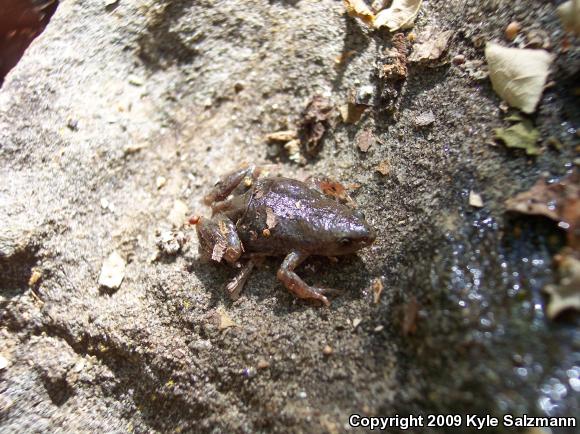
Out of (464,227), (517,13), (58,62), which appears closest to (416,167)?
(464,227)

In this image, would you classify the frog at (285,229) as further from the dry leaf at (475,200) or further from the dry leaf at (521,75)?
the dry leaf at (521,75)

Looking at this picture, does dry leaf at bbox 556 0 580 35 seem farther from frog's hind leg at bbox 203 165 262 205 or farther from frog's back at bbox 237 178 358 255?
frog's hind leg at bbox 203 165 262 205

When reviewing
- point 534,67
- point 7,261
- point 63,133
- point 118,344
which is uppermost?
point 534,67

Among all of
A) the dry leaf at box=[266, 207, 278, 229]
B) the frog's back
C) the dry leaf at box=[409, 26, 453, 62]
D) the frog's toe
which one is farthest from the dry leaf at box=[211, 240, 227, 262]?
the dry leaf at box=[409, 26, 453, 62]

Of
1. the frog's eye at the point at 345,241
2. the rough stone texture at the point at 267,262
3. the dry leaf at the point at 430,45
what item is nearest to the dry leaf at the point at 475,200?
the rough stone texture at the point at 267,262

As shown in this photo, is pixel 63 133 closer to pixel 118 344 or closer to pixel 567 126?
pixel 118 344

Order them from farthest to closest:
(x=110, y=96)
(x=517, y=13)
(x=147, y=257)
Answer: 1. (x=110, y=96)
2. (x=147, y=257)
3. (x=517, y=13)
